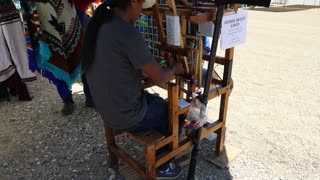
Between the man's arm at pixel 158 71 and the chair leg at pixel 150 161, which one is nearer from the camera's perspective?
the man's arm at pixel 158 71

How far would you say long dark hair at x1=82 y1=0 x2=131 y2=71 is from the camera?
1685 millimetres

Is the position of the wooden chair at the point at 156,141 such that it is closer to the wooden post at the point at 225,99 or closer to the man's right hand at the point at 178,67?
the man's right hand at the point at 178,67

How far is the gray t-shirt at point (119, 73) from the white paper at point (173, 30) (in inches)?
7.8

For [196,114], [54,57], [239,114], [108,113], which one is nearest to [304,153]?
[239,114]

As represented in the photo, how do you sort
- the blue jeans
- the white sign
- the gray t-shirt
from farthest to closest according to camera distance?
the blue jeans < the white sign < the gray t-shirt

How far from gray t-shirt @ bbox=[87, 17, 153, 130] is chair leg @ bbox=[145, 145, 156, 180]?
197mm

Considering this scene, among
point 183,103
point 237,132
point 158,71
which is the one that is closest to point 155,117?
point 183,103

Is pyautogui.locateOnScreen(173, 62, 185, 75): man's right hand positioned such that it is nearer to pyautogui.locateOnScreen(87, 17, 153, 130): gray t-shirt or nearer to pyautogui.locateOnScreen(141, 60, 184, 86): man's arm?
pyautogui.locateOnScreen(141, 60, 184, 86): man's arm

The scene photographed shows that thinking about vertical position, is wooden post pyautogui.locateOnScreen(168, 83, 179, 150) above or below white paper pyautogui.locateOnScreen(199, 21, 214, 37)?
below

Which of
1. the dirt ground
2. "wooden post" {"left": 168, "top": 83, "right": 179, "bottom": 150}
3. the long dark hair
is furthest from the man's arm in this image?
the dirt ground

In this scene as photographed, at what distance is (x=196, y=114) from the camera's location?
1881 millimetres

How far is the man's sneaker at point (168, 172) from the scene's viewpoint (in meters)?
2.18

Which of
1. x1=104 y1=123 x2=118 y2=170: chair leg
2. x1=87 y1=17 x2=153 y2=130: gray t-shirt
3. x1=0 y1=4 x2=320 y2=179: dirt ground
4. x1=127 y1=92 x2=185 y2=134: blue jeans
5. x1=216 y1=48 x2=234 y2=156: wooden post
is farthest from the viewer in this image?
x1=0 y1=4 x2=320 y2=179: dirt ground

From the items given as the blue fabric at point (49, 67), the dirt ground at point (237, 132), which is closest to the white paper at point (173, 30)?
the dirt ground at point (237, 132)
